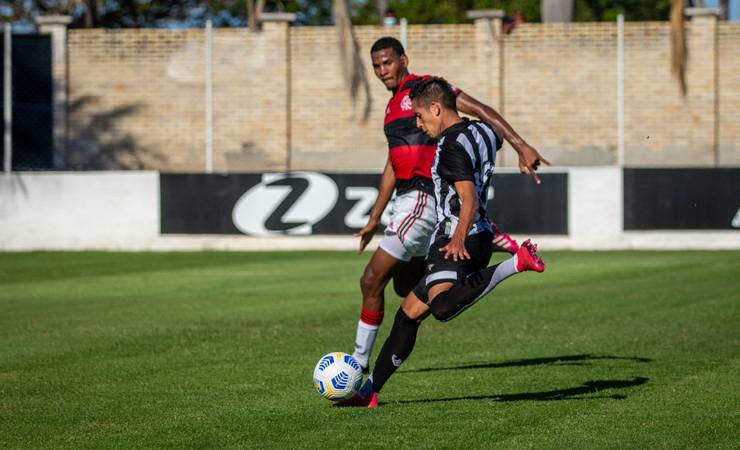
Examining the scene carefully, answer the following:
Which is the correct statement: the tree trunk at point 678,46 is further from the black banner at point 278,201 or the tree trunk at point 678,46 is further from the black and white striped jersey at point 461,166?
the black and white striped jersey at point 461,166

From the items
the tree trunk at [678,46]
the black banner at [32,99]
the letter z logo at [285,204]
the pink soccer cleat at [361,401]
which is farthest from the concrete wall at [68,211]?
the pink soccer cleat at [361,401]

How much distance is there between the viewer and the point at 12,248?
2570 centimetres

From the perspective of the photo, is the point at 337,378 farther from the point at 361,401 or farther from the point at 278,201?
the point at 278,201

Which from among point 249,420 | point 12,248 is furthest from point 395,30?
point 249,420

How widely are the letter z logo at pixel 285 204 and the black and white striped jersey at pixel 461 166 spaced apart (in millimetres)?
16869

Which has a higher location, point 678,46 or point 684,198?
point 678,46

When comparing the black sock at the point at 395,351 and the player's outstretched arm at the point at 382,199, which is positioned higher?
the player's outstretched arm at the point at 382,199

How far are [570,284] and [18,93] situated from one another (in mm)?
16149

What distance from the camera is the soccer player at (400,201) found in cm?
883

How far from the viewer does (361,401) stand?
8039mm

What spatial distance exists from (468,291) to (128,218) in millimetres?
18496

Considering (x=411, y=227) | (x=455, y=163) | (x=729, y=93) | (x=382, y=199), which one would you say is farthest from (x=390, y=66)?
(x=729, y=93)

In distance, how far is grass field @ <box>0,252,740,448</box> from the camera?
7.13m

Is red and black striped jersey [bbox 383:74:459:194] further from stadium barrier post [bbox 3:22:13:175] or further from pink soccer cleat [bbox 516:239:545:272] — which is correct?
stadium barrier post [bbox 3:22:13:175]
